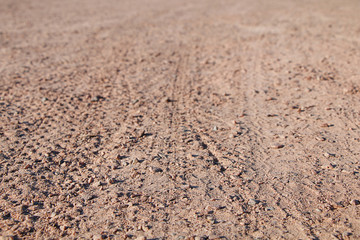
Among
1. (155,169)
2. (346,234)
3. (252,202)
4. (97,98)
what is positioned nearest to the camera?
(346,234)

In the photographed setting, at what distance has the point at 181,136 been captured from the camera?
15.0 ft

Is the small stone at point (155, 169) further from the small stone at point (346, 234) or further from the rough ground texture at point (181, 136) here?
the small stone at point (346, 234)

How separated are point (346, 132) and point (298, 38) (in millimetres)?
4863

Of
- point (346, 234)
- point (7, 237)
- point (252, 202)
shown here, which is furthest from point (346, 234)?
point (7, 237)

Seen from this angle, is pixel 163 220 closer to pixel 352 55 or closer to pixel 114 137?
pixel 114 137

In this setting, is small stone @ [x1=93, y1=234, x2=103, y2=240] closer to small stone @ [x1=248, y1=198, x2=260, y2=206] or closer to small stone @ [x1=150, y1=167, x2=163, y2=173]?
small stone @ [x1=150, y1=167, x2=163, y2=173]

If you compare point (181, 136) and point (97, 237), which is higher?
point (97, 237)

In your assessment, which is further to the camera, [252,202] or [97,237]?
[252,202]

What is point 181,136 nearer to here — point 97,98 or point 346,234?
point 97,98

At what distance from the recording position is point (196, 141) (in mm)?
4469

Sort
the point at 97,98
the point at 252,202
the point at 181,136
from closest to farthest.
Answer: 1. the point at 252,202
2. the point at 181,136
3. the point at 97,98

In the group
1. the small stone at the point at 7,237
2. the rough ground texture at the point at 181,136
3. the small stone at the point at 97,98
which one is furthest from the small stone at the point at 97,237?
the small stone at the point at 97,98

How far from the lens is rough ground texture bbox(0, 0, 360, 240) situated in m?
3.26

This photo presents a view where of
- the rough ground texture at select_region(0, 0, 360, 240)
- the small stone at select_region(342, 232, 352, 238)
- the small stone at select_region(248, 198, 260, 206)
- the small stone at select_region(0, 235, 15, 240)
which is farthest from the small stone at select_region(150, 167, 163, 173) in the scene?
the small stone at select_region(342, 232, 352, 238)
